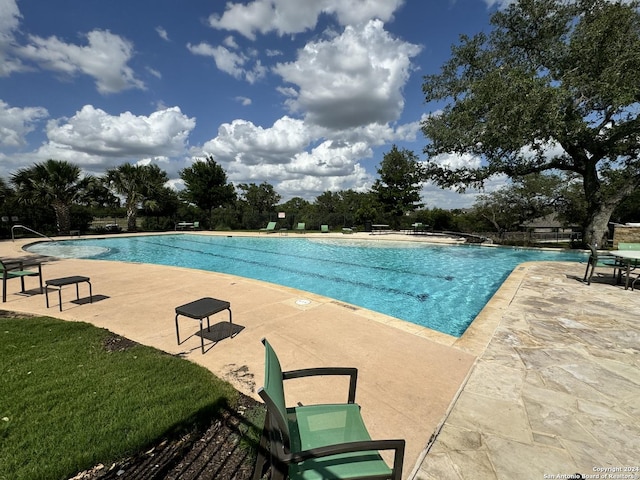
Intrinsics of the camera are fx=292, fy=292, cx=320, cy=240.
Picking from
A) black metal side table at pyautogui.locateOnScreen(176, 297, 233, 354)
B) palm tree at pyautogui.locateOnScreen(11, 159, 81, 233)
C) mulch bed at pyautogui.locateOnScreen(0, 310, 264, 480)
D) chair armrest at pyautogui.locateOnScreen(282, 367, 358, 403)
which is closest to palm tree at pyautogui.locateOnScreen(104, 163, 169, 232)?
palm tree at pyautogui.locateOnScreen(11, 159, 81, 233)

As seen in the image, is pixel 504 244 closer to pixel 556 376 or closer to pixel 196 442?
pixel 556 376

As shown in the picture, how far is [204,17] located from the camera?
9.61m

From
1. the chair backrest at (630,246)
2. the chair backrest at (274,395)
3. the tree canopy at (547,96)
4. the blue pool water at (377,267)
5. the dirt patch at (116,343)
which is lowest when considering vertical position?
the blue pool water at (377,267)

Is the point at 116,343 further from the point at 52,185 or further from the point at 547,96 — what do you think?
the point at 52,185

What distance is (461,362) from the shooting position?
10.6 ft

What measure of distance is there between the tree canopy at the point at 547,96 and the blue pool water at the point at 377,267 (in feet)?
15.2

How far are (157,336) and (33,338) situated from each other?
1478 mm

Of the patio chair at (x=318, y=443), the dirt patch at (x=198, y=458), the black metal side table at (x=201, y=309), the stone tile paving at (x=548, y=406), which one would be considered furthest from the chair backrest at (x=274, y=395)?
the black metal side table at (x=201, y=309)

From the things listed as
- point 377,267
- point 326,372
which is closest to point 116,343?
point 326,372

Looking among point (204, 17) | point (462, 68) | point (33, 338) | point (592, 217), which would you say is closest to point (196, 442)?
point (33, 338)

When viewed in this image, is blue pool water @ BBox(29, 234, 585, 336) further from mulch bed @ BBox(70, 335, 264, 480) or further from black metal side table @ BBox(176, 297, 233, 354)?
mulch bed @ BBox(70, 335, 264, 480)

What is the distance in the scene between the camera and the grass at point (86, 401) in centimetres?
190

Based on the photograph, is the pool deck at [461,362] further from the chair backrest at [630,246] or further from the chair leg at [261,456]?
the chair backrest at [630,246]

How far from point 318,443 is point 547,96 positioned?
14.1m
